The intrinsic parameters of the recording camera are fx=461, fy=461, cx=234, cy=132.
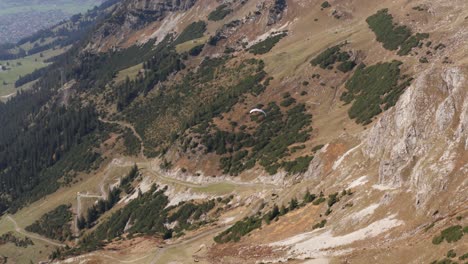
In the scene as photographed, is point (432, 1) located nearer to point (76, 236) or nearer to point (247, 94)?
point (247, 94)

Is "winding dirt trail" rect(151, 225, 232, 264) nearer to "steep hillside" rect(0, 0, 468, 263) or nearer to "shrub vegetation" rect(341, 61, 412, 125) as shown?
"steep hillside" rect(0, 0, 468, 263)

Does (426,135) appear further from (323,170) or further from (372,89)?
(372,89)

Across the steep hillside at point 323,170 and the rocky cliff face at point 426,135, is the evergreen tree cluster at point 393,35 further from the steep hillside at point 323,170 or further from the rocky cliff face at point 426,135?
the rocky cliff face at point 426,135

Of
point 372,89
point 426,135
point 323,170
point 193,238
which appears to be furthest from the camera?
point 372,89

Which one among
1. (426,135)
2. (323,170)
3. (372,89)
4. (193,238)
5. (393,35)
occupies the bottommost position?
(193,238)

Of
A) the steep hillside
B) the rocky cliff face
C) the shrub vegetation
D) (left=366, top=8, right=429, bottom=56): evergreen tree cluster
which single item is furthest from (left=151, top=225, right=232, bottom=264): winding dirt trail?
(left=366, top=8, right=429, bottom=56): evergreen tree cluster

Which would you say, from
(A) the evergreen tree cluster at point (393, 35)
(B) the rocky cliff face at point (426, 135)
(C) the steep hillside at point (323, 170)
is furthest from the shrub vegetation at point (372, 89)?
(B) the rocky cliff face at point (426, 135)

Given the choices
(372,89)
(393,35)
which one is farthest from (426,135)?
(393,35)

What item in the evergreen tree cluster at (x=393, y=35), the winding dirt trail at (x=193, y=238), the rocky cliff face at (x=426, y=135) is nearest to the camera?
the rocky cliff face at (x=426, y=135)

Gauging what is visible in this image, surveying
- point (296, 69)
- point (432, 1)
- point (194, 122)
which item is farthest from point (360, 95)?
point (194, 122)

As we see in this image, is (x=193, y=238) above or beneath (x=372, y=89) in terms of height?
beneath

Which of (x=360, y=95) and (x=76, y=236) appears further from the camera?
(x=76, y=236)
